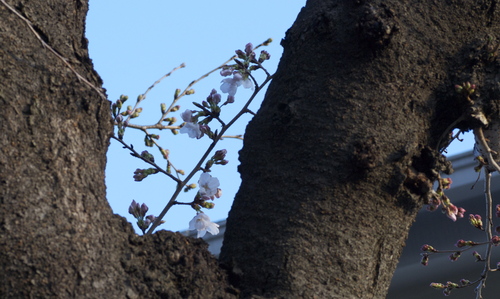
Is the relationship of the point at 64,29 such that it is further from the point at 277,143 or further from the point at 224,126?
the point at 224,126

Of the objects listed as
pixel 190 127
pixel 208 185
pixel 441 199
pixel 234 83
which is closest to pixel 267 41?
pixel 234 83

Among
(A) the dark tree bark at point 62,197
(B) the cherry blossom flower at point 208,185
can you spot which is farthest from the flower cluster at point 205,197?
(A) the dark tree bark at point 62,197

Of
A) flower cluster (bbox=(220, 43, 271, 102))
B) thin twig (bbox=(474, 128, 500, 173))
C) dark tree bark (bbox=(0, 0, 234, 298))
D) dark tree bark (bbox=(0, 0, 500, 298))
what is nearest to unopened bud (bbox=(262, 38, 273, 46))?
flower cluster (bbox=(220, 43, 271, 102))

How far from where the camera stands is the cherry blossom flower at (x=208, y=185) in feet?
5.41

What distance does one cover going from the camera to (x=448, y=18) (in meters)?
1.08

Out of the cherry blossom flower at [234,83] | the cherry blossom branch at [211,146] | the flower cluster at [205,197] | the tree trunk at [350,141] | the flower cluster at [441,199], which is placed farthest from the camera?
the cherry blossom flower at [234,83]

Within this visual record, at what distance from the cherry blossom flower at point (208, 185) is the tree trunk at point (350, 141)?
611 mm

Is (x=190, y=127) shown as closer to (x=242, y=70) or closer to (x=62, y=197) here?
(x=242, y=70)

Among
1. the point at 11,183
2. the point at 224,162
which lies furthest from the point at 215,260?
the point at 224,162

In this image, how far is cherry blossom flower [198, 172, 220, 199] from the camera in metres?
1.65

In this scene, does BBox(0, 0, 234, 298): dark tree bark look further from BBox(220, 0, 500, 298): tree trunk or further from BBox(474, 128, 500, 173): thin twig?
BBox(474, 128, 500, 173): thin twig

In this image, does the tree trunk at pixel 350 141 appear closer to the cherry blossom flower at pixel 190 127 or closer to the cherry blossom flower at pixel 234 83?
the cherry blossom flower at pixel 190 127

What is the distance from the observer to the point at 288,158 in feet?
3.18

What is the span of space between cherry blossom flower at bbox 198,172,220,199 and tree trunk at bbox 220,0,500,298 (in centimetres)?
61
